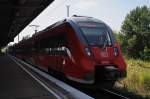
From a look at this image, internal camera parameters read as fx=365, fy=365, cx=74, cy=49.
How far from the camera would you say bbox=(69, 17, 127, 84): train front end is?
530 inches

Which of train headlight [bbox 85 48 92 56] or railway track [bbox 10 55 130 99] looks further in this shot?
train headlight [bbox 85 48 92 56]

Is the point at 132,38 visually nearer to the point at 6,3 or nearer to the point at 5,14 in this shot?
the point at 5,14

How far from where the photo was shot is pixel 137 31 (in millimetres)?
88250

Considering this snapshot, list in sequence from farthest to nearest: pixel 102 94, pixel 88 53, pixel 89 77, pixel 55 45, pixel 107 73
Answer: pixel 55 45 < pixel 102 94 < pixel 88 53 < pixel 107 73 < pixel 89 77

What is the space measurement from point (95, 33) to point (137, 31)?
74992 millimetres

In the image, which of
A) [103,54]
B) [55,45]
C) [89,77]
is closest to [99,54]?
[103,54]

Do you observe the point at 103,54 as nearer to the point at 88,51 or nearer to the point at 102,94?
the point at 88,51

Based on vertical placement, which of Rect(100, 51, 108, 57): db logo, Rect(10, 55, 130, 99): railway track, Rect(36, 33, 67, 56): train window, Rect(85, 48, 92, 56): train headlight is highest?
Rect(36, 33, 67, 56): train window

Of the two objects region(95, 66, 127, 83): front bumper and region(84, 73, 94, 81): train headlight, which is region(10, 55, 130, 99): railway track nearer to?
region(95, 66, 127, 83): front bumper

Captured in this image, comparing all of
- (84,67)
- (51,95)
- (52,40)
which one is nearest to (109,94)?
(84,67)

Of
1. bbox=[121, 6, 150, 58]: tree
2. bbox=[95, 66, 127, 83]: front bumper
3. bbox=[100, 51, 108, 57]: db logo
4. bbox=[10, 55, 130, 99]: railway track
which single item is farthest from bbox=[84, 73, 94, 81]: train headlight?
bbox=[121, 6, 150, 58]: tree

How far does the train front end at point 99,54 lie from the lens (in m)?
13.5

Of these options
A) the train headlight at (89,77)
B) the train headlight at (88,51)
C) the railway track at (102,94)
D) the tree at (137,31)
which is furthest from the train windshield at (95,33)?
the tree at (137,31)

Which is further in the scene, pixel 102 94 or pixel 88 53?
pixel 102 94
